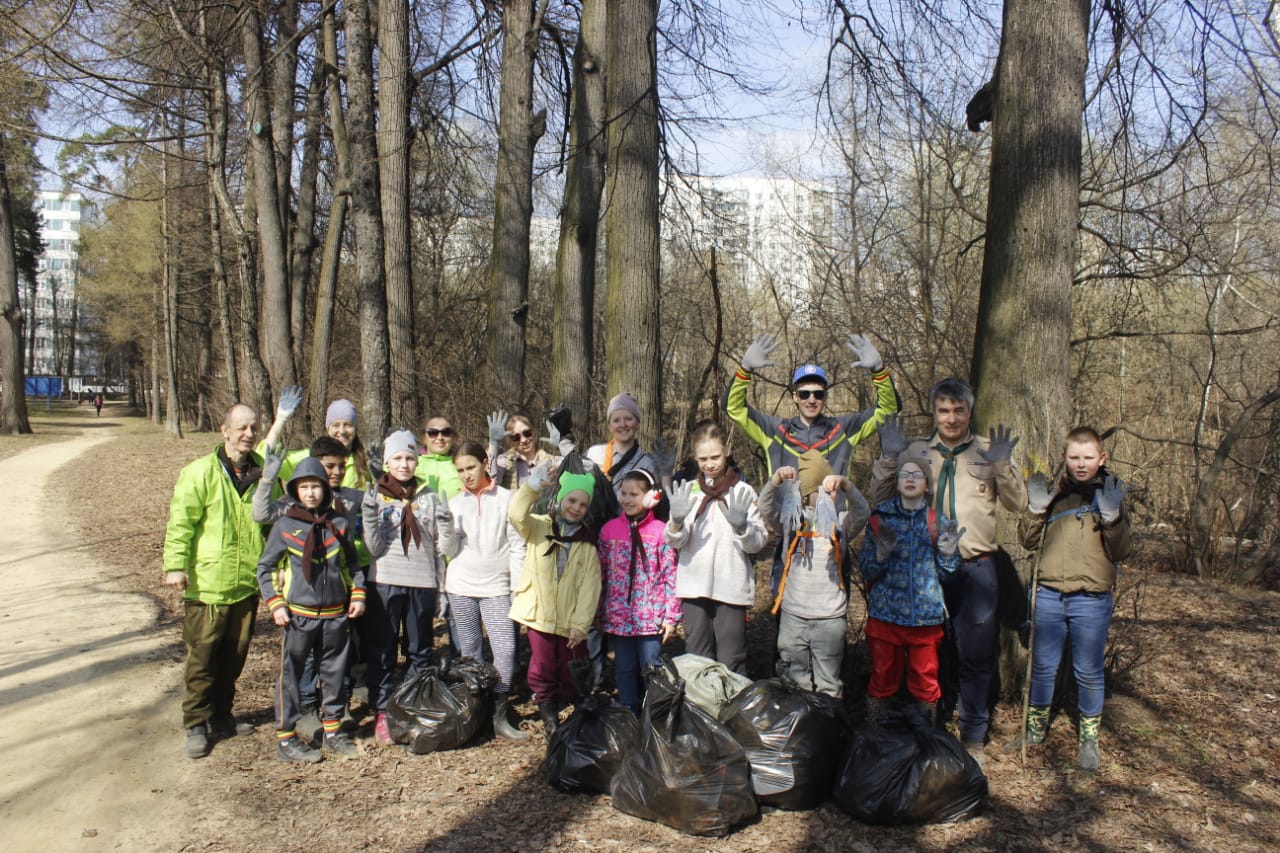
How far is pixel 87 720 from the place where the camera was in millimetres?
5168

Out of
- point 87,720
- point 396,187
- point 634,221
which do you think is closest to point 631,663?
point 87,720

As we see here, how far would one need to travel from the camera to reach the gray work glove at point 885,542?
A: 4.32m

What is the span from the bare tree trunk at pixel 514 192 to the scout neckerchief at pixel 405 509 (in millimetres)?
5079

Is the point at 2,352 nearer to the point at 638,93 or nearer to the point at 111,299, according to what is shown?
the point at 111,299

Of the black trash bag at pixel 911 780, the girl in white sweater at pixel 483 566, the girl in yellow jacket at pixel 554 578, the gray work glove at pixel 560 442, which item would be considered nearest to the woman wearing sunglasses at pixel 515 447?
the gray work glove at pixel 560 442

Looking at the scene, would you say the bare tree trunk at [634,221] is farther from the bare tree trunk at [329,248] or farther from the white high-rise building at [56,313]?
the white high-rise building at [56,313]

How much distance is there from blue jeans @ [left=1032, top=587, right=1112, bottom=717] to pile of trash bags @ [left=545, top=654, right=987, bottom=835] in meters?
0.83

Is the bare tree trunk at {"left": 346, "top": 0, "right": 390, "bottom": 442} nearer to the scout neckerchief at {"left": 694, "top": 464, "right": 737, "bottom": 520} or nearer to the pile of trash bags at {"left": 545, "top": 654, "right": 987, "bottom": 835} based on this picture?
the scout neckerchief at {"left": 694, "top": 464, "right": 737, "bottom": 520}

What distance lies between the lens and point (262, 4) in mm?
8922

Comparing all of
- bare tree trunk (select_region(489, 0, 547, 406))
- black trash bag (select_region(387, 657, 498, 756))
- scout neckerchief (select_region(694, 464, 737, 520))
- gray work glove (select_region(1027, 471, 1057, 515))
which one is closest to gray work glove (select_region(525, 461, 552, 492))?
scout neckerchief (select_region(694, 464, 737, 520))

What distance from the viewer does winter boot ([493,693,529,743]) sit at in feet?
16.0

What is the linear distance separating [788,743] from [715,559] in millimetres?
1036

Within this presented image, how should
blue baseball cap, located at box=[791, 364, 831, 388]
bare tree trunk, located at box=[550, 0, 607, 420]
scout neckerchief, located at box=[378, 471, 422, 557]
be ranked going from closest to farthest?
1. blue baseball cap, located at box=[791, 364, 831, 388]
2. scout neckerchief, located at box=[378, 471, 422, 557]
3. bare tree trunk, located at box=[550, 0, 607, 420]

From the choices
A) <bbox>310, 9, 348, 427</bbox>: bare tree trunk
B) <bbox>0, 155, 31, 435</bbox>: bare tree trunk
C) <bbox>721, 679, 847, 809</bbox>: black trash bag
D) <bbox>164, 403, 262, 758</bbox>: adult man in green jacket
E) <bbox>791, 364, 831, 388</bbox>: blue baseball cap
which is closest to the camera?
<bbox>721, 679, 847, 809</bbox>: black trash bag
